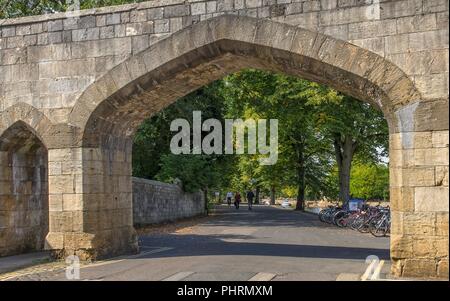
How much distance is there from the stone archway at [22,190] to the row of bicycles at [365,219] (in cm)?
942

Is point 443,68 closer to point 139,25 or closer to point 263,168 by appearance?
point 139,25

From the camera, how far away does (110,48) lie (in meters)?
10.2

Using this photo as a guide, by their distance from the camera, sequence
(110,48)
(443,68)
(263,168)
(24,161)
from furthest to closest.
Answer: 1. (263,168)
2. (24,161)
3. (110,48)
4. (443,68)

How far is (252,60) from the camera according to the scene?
10.3m

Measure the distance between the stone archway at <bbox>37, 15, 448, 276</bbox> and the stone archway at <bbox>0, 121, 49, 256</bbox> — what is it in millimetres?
1433

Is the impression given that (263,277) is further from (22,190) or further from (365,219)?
(365,219)

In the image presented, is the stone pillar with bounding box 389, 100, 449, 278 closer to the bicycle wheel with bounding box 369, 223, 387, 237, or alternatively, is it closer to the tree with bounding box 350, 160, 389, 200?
the bicycle wheel with bounding box 369, 223, 387, 237

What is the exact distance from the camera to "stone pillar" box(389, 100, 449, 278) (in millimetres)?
8102

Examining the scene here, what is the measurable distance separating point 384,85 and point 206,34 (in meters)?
3.19

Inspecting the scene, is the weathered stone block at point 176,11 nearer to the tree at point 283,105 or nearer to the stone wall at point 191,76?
the stone wall at point 191,76

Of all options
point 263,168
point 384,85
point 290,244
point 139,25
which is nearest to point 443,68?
point 384,85

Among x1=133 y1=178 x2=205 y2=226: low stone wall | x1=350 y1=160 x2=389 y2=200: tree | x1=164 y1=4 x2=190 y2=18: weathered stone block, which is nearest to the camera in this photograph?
x1=164 y1=4 x2=190 y2=18: weathered stone block
